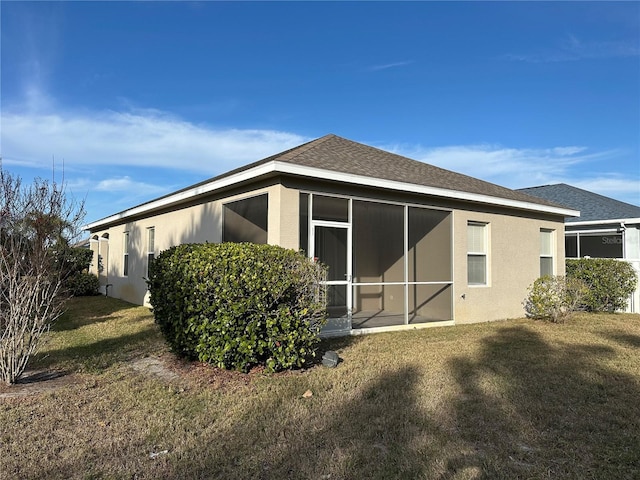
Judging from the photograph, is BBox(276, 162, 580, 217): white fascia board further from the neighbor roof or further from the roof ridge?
the roof ridge

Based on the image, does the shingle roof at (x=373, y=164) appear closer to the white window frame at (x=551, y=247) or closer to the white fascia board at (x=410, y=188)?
the white fascia board at (x=410, y=188)

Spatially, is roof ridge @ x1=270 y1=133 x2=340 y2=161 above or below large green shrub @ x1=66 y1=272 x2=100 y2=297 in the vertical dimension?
above

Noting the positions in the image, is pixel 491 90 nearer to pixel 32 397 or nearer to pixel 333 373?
pixel 333 373

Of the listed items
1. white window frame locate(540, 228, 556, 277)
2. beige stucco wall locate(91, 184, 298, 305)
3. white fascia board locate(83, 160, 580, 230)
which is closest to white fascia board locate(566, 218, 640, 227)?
white fascia board locate(83, 160, 580, 230)

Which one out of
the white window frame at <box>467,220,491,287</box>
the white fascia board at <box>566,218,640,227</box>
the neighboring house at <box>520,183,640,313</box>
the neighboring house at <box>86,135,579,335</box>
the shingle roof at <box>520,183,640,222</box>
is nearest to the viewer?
the neighboring house at <box>86,135,579,335</box>

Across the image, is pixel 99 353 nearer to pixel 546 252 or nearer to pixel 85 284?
pixel 546 252

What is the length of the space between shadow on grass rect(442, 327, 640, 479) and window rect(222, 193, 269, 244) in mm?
4259

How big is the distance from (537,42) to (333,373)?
10.1 metres

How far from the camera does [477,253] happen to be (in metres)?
10.2

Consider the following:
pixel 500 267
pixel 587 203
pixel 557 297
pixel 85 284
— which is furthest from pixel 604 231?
pixel 85 284

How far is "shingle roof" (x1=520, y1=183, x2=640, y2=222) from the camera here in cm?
1385

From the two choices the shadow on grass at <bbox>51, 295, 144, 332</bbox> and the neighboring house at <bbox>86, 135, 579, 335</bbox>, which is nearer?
the neighboring house at <bbox>86, 135, 579, 335</bbox>

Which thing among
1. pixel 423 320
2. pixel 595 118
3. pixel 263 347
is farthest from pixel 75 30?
pixel 595 118

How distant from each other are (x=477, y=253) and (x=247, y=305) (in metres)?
6.98
